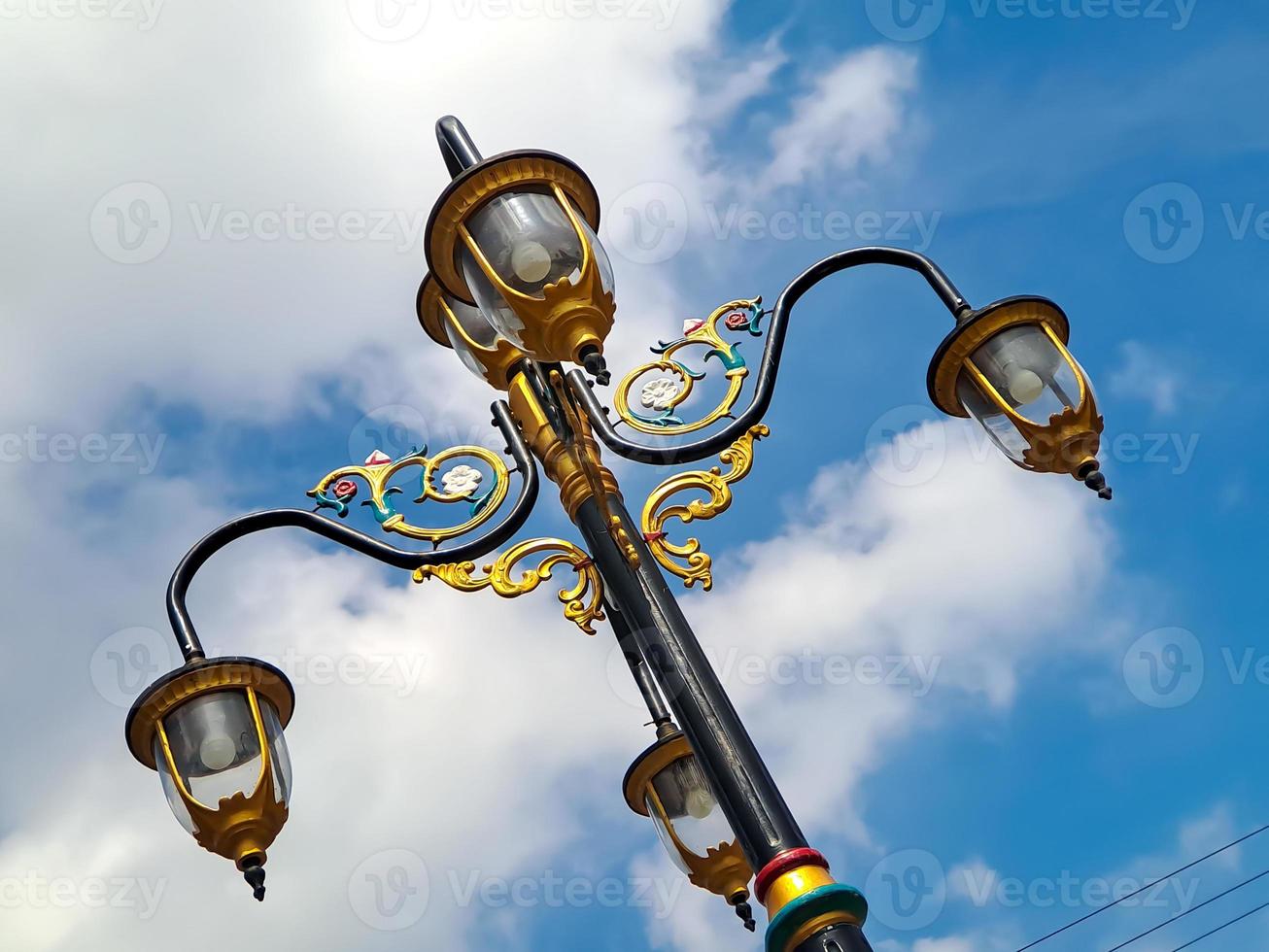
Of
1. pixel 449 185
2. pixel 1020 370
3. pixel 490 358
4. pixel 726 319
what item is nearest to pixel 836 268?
pixel 726 319

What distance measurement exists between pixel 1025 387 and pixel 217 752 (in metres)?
3.19

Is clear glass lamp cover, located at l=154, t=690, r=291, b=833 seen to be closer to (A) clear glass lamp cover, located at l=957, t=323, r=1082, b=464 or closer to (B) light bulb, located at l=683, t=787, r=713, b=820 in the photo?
(B) light bulb, located at l=683, t=787, r=713, b=820

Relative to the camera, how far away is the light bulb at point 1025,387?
16.8ft

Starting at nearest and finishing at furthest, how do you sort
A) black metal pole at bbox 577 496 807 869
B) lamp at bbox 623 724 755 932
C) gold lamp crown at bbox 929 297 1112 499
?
black metal pole at bbox 577 496 807 869 → gold lamp crown at bbox 929 297 1112 499 → lamp at bbox 623 724 755 932

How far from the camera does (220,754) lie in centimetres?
459

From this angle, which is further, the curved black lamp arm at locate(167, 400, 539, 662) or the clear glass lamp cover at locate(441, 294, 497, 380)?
the clear glass lamp cover at locate(441, 294, 497, 380)

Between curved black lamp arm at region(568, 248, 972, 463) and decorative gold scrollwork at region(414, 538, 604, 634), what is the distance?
456mm

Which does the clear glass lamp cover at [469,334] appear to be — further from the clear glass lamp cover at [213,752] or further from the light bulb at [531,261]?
the clear glass lamp cover at [213,752]

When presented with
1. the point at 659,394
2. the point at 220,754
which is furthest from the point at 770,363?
the point at 220,754

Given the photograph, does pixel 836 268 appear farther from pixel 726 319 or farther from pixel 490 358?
pixel 490 358

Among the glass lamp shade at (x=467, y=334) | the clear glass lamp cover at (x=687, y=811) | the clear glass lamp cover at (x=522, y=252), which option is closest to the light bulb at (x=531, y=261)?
the clear glass lamp cover at (x=522, y=252)

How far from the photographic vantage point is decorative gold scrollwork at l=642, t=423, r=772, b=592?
525cm

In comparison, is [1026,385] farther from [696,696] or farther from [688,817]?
[688,817]

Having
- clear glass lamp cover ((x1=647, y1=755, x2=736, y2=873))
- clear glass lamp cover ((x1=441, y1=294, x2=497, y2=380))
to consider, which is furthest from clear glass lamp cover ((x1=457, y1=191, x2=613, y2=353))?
clear glass lamp cover ((x1=647, y1=755, x2=736, y2=873))
